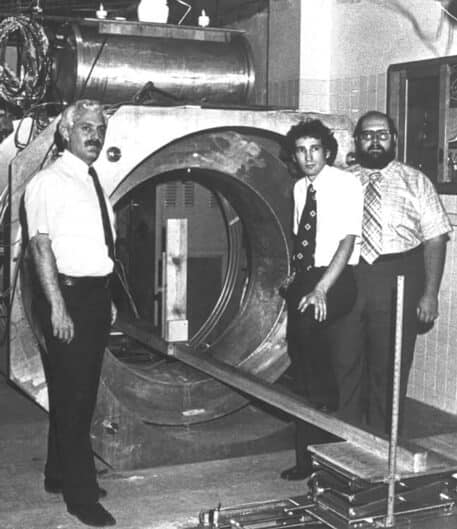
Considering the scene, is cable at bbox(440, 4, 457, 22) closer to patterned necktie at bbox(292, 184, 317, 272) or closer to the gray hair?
patterned necktie at bbox(292, 184, 317, 272)

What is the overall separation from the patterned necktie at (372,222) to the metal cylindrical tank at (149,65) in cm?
116

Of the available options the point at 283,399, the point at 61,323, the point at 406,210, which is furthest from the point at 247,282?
the point at 61,323

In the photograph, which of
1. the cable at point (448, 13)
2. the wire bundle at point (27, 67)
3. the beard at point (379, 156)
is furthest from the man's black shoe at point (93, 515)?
the cable at point (448, 13)

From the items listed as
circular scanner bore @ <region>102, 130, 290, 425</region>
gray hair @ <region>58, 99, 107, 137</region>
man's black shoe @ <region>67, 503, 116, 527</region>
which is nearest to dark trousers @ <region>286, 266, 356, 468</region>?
circular scanner bore @ <region>102, 130, 290, 425</region>

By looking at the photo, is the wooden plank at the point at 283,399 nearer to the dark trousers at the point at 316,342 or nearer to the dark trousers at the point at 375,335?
the dark trousers at the point at 316,342

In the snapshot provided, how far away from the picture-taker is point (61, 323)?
428 centimetres

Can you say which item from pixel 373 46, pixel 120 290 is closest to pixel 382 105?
pixel 373 46

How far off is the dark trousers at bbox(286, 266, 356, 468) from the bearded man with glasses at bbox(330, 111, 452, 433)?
11 cm

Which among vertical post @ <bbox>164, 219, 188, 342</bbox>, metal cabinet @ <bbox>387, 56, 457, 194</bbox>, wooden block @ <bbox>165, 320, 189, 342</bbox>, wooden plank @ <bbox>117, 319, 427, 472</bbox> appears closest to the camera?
wooden plank @ <bbox>117, 319, 427, 472</bbox>

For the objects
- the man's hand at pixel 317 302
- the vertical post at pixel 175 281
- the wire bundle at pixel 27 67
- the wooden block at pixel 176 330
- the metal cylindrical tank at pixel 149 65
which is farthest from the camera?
the wire bundle at pixel 27 67

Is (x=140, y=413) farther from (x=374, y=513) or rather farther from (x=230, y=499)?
(x=374, y=513)

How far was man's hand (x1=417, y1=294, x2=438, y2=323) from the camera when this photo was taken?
520 centimetres

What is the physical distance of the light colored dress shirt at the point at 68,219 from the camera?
4344 mm

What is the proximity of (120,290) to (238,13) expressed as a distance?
8.29ft
